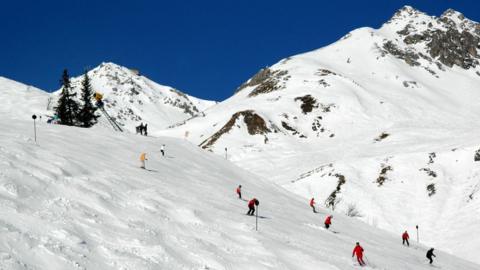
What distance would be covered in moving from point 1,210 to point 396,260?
2020cm

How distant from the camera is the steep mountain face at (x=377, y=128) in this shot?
6419 centimetres

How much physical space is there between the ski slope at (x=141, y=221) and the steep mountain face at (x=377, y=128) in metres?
27.4

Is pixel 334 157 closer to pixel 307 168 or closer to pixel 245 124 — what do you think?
pixel 307 168

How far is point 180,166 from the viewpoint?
3941 cm

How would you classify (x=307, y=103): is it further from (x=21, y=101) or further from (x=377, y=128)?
(x=21, y=101)

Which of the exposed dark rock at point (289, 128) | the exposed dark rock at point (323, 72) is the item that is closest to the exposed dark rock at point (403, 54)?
the exposed dark rock at point (323, 72)

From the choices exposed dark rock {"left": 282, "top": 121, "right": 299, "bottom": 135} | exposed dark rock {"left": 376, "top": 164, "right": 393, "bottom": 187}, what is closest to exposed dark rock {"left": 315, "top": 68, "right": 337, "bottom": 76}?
exposed dark rock {"left": 282, "top": 121, "right": 299, "bottom": 135}

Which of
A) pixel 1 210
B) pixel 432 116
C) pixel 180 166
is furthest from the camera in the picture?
pixel 432 116

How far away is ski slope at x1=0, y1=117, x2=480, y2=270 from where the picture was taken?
17281mm

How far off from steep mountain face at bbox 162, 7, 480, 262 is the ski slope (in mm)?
27372

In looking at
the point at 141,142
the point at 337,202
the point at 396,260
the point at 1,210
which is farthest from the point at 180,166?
the point at 337,202

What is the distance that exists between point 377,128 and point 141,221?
284 ft

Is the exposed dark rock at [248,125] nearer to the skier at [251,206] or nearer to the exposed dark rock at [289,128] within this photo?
the exposed dark rock at [289,128]

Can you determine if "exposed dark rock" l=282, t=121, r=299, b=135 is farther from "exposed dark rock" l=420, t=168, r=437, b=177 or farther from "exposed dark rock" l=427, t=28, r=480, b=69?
"exposed dark rock" l=427, t=28, r=480, b=69
